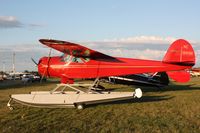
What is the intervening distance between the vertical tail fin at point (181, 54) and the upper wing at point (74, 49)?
252cm

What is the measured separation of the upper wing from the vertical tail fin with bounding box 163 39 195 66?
2.52m

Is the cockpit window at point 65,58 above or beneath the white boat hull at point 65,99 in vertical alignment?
above

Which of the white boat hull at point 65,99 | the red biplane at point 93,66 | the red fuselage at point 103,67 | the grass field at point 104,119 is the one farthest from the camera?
the red fuselage at point 103,67

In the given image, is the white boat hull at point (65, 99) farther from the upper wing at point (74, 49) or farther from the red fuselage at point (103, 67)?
the upper wing at point (74, 49)

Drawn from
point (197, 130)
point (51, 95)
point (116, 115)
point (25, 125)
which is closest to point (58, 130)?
point (25, 125)

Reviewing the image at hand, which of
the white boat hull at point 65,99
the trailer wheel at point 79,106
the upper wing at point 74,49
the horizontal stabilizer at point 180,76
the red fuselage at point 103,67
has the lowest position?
the trailer wheel at point 79,106

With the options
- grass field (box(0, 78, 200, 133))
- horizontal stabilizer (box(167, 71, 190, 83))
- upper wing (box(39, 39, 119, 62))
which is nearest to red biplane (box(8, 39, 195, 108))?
upper wing (box(39, 39, 119, 62))

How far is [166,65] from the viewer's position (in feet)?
43.3

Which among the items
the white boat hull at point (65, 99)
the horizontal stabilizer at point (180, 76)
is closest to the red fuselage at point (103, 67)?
the white boat hull at point (65, 99)

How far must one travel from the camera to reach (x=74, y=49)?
12.2m

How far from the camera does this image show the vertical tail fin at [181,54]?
43.5 ft

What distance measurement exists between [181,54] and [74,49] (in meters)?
5.07

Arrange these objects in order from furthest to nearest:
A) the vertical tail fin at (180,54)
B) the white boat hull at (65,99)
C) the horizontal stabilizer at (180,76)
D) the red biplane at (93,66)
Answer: the horizontal stabilizer at (180,76), the vertical tail fin at (180,54), the red biplane at (93,66), the white boat hull at (65,99)

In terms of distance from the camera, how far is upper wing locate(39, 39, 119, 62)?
37.5ft
